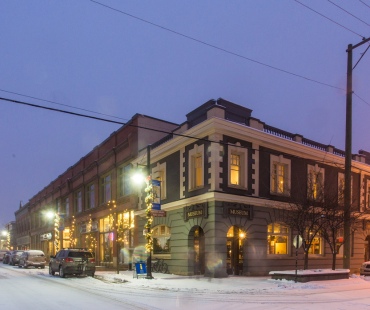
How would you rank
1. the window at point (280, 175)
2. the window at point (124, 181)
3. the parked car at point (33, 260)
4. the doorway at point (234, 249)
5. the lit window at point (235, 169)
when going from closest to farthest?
the lit window at point (235, 169) < the doorway at point (234, 249) < the window at point (280, 175) < the window at point (124, 181) < the parked car at point (33, 260)

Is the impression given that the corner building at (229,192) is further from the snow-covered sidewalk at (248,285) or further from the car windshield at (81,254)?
the car windshield at (81,254)

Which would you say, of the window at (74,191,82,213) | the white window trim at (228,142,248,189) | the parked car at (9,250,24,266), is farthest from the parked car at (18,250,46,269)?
the white window trim at (228,142,248,189)

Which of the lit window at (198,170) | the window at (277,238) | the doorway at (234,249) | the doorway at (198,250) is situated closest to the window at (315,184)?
the window at (277,238)

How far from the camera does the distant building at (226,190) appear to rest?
74.5 feet

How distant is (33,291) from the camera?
16.8 metres

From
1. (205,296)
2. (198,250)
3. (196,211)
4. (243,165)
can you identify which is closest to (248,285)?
(205,296)

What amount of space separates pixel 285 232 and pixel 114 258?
51.3 feet

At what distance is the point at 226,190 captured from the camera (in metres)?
22.8

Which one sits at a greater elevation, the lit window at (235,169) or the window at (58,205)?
the lit window at (235,169)

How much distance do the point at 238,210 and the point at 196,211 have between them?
230 centimetres

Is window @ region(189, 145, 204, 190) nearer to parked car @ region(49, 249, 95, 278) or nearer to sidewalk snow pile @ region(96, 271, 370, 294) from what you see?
sidewalk snow pile @ region(96, 271, 370, 294)

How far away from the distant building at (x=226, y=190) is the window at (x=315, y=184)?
0.28 ft

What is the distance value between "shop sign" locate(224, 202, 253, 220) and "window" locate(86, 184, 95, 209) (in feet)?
77.8

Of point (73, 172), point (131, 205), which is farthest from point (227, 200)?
point (73, 172)
